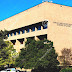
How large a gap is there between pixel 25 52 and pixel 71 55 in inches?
394

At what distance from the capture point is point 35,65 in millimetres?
25781

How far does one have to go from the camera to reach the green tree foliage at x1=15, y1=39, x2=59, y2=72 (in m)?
26.3

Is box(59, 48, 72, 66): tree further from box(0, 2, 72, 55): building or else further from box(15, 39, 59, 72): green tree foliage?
box(15, 39, 59, 72): green tree foliage

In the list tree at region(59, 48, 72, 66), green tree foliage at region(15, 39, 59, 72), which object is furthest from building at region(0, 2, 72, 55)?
green tree foliage at region(15, 39, 59, 72)

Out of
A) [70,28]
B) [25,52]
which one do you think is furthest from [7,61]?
[70,28]

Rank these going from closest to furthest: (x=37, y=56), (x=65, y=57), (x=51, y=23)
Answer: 1. (x=37, y=56)
2. (x=65, y=57)
3. (x=51, y=23)

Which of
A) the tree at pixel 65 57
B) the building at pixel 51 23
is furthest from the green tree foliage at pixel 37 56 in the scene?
the building at pixel 51 23

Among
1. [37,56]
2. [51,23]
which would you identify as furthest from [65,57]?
[37,56]

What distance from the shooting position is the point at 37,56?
27109mm

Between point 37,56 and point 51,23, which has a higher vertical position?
point 51,23

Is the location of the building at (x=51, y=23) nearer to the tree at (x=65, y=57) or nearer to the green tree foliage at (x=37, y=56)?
the tree at (x=65, y=57)

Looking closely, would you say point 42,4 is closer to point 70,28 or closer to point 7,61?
point 70,28

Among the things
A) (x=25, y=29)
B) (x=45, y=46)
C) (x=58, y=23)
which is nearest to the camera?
(x=45, y=46)

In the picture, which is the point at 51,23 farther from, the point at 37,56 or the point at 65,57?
the point at 37,56
